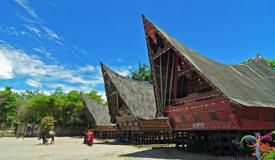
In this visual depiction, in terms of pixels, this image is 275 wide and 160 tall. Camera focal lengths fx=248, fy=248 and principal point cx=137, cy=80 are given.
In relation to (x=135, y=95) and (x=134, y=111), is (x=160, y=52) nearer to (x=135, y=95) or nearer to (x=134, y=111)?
(x=134, y=111)

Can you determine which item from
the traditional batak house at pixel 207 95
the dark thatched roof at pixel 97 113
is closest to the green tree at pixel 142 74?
the dark thatched roof at pixel 97 113

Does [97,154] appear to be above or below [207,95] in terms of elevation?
below

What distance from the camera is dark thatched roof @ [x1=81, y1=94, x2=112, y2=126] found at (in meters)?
36.0

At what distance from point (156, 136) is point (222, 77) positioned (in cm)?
1179

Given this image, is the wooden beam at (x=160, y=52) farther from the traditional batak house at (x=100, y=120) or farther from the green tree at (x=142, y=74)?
the green tree at (x=142, y=74)

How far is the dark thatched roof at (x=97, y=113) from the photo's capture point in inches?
1419

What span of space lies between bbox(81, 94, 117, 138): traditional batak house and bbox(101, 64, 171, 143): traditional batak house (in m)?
7.86

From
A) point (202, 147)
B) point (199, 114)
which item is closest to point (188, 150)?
point (202, 147)

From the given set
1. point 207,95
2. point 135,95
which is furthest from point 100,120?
point 207,95

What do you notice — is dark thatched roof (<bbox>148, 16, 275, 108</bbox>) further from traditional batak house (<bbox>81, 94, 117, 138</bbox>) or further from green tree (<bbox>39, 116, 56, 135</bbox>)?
traditional batak house (<bbox>81, 94, 117, 138</bbox>)

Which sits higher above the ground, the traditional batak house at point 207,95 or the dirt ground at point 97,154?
the traditional batak house at point 207,95

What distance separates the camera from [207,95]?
41.1 ft

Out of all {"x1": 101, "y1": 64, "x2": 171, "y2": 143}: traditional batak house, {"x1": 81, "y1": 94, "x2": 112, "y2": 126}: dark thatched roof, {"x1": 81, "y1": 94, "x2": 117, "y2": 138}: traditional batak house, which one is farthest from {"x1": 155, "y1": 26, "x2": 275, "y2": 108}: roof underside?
{"x1": 81, "y1": 94, "x2": 112, "y2": 126}: dark thatched roof

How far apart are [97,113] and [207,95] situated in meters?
27.3
